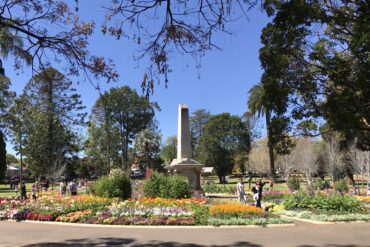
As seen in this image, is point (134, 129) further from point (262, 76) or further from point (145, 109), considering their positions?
point (262, 76)

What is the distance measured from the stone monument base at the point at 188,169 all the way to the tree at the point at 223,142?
42.5 meters

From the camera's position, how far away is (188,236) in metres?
12.2

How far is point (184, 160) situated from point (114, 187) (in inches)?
242

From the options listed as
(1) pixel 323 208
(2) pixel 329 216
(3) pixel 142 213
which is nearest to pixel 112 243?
(3) pixel 142 213

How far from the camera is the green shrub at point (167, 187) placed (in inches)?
856

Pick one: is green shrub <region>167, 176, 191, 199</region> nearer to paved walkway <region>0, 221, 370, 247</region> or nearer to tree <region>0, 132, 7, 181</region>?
paved walkway <region>0, 221, 370, 247</region>

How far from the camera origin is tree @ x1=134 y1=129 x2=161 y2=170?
69000 mm

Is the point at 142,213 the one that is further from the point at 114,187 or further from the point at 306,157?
the point at 306,157

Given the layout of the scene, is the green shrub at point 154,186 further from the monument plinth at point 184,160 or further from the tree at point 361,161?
the tree at point 361,161

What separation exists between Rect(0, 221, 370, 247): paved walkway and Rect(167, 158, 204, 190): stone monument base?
1233 centimetres

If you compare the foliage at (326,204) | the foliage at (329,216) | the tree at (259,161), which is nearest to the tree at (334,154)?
the tree at (259,161)

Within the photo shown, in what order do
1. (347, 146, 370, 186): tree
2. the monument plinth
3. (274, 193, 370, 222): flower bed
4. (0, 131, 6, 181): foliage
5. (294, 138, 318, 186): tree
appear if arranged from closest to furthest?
(274, 193, 370, 222): flower bed → the monument plinth → (347, 146, 370, 186): tree → (294, 138, 318, 186): tree → (0, 131, 6, 181): foliage

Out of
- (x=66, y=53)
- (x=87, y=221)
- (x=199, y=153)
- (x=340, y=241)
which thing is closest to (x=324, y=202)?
(x=340, y=241)

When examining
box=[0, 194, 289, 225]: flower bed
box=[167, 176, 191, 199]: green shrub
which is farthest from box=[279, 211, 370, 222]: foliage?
box=[167, 176, 191, 199]: green shrub
